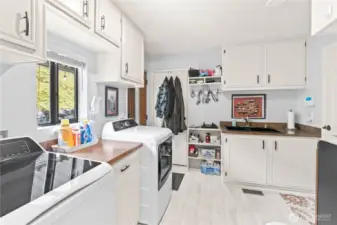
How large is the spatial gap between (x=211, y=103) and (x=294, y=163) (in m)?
1.58

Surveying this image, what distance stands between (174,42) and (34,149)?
7.82 ft

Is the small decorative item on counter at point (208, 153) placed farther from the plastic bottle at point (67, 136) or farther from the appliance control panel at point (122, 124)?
the plastic bottle at point (67, 136)

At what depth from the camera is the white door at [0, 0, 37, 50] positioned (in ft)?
Answer: 2.69

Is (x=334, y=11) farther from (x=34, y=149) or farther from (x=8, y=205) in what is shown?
(x=34, y=149)

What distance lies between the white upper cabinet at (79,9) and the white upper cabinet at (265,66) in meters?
2.25

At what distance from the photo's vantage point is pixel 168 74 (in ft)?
11.9

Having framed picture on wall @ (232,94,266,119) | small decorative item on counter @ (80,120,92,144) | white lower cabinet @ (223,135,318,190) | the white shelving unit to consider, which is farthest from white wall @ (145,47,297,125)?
small decorative item on counter @ (80,120,92,144)

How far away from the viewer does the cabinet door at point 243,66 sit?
291 centimetres

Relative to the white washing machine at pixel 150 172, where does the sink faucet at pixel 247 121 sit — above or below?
above

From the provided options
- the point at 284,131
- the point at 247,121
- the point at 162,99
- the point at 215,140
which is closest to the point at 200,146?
the point at 215,140

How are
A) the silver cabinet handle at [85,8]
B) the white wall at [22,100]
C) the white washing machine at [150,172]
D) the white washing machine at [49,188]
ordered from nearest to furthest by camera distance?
the white washing machine at [49,188] → the white wall at [22,100] → the silver cabinet handle at [85,8] → the white washing machine at [150,172]

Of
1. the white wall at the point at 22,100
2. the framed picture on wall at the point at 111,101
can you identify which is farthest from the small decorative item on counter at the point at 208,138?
the white wall at the point at 22,100

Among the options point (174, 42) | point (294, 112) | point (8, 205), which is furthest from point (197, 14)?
point (294, 112)

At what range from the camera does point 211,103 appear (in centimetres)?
348
